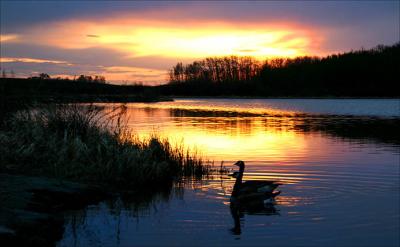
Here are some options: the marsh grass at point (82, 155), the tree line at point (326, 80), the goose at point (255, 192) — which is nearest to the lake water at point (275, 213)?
the goose at point (255, 192)

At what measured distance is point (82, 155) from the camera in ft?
53.3

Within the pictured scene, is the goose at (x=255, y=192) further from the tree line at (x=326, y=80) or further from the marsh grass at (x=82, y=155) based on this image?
the tree line at (x=326, y=80)

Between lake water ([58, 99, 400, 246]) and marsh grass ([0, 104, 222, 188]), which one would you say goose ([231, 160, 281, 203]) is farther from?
marsh grass ([0, 104, 222, 188])

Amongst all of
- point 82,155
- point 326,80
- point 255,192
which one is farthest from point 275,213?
point 326,80

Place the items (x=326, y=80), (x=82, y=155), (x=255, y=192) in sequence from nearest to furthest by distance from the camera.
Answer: (x=255, y=192), (x=82, y=155), (x=326, y=80)

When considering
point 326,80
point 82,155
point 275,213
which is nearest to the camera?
point 275,213

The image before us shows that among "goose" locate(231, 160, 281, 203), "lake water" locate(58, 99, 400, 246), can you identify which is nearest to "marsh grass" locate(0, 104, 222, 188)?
"lake water" locate(58, 99, 400, 246)

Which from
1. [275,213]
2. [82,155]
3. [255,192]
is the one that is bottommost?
[275,213]

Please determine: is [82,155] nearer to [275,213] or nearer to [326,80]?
[275,213]

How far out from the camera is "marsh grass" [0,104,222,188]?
616 inches

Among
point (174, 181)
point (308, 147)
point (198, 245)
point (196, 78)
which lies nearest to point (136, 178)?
point (174, 181)

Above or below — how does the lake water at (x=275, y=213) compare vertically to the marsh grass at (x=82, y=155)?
below

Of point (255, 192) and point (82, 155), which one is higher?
point (82, 155)

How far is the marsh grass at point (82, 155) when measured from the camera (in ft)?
51.4
